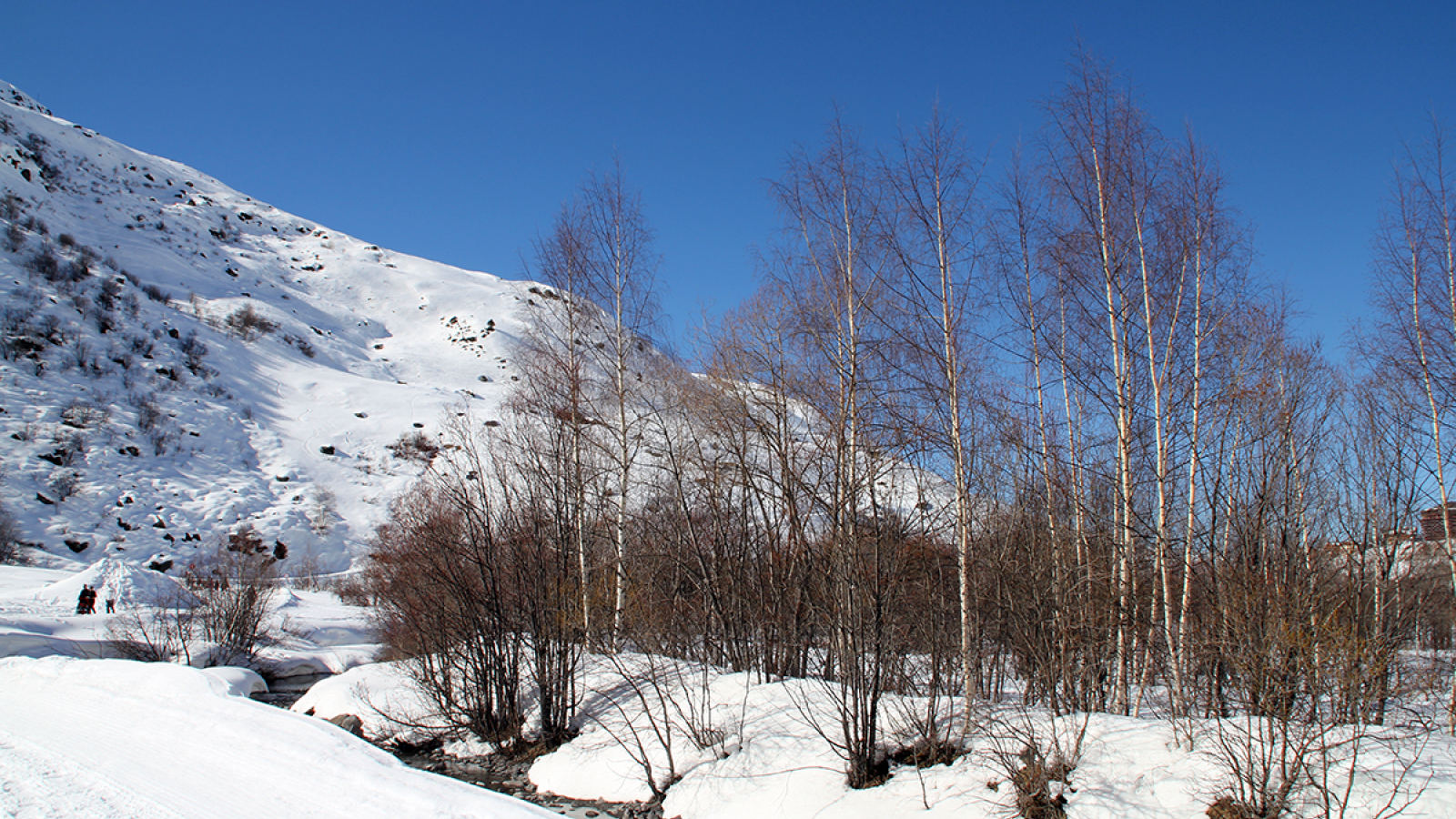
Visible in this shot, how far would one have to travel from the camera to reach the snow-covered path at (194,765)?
20.8 feet

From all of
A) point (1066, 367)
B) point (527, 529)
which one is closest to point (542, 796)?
point (527, 529)

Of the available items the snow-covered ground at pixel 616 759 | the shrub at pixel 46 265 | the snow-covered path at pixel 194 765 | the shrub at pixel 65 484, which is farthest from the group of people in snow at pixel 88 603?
the shrub at pixel 46 265

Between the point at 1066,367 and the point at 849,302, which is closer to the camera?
the point at 849,302

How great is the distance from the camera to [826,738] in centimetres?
761

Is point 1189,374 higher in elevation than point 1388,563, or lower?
higher

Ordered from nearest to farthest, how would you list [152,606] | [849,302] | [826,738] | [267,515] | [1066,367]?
[826,738] < [849,302] < [1066,367] < [152,606] < [267,515]

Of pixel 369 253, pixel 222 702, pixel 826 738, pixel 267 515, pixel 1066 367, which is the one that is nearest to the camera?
A: pixel 826 738

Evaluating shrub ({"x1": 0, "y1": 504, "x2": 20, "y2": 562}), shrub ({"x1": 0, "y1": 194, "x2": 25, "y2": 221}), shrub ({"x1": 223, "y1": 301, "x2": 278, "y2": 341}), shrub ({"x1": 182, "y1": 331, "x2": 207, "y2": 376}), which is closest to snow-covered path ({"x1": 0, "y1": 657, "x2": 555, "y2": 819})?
shrub ({"x1": 0, "y1": 504, "x2": 20, "y2": 562})

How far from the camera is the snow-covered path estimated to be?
635cm

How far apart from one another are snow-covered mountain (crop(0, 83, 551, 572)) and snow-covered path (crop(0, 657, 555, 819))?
328 inches

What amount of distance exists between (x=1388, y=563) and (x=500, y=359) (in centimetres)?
5950

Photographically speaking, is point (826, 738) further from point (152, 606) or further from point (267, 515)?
point (267, 515)

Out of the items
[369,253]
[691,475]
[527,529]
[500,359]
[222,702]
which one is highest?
[369,253]

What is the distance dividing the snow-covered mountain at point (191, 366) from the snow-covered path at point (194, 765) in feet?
27.3
